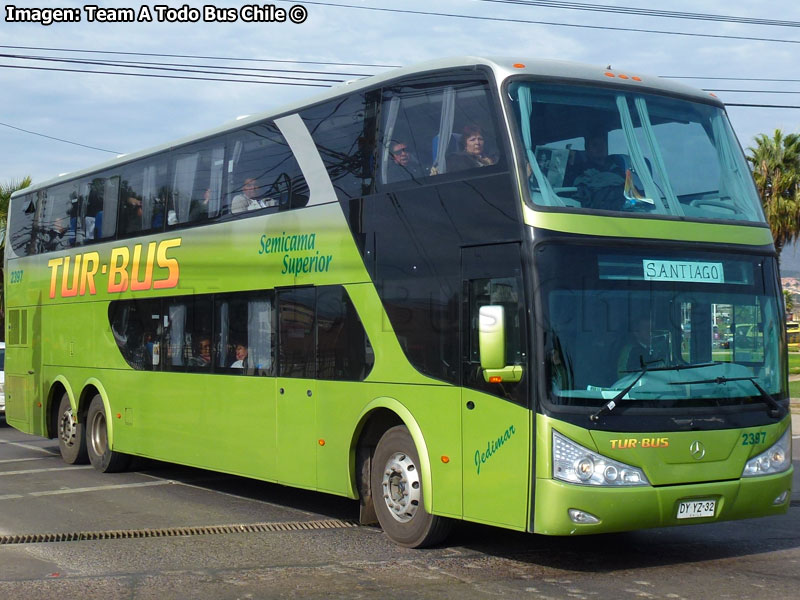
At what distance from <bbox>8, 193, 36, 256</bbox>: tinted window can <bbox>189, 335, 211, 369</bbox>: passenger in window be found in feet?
20.6

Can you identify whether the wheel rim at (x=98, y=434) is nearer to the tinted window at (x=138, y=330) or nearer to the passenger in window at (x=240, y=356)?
the tinted window at (x=138, y=330)

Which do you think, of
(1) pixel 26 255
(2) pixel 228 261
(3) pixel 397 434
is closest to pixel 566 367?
(3) pixel 397 434

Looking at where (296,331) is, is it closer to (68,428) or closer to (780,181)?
(68,428)

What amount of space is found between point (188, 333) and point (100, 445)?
133 inches

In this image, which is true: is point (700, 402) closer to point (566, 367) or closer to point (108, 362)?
point (566, 367)

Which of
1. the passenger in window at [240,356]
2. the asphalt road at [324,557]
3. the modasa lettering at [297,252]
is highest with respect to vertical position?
the modasa lettering at [297,252]

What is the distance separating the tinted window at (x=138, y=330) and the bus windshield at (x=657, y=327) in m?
7.15

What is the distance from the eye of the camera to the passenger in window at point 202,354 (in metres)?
12.9

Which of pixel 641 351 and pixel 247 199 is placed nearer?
pixel 641 351

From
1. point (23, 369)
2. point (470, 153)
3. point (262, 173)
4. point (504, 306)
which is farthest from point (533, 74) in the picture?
point (23, 369)

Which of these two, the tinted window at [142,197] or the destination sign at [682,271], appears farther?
the tinted window at [142,197]

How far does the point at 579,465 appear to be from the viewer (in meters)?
8.10

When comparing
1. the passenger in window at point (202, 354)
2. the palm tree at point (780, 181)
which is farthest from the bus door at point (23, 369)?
the palm tree at point (780, 181)

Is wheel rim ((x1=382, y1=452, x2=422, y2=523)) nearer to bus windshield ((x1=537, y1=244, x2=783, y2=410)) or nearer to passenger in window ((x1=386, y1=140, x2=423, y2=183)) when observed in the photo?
bus windshield ((x1=537, y1=244, x2=783, y2=410))
